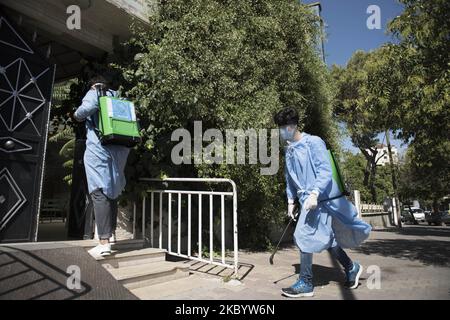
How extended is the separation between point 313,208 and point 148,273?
187 cm

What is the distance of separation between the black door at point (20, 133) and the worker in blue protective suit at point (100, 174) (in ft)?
2.83

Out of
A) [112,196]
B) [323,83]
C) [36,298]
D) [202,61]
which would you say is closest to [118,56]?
[202,61]

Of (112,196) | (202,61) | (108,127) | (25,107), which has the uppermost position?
(202,61)

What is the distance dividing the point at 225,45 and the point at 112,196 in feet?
9.42

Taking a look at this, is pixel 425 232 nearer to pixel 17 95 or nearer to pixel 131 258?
pixel 131 258

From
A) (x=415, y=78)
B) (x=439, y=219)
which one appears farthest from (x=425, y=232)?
(x=439, y=219)

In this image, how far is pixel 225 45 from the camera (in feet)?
17.3

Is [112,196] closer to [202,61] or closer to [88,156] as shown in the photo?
[88,156]

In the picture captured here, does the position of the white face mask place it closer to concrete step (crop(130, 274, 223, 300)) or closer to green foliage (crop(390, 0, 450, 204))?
concrete step (crop(130, 274, 223, 300))

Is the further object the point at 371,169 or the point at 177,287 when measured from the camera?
the point at 371,169

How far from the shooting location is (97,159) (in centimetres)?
371

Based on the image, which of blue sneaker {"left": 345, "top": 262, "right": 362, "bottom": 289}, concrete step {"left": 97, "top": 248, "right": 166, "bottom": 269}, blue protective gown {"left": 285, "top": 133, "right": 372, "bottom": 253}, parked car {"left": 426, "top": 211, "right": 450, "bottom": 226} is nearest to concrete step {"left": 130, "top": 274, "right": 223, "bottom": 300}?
concrete step {"left": 97, "top": 248, "right": 166, "bottom": 269}

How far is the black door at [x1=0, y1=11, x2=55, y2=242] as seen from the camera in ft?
12.8
